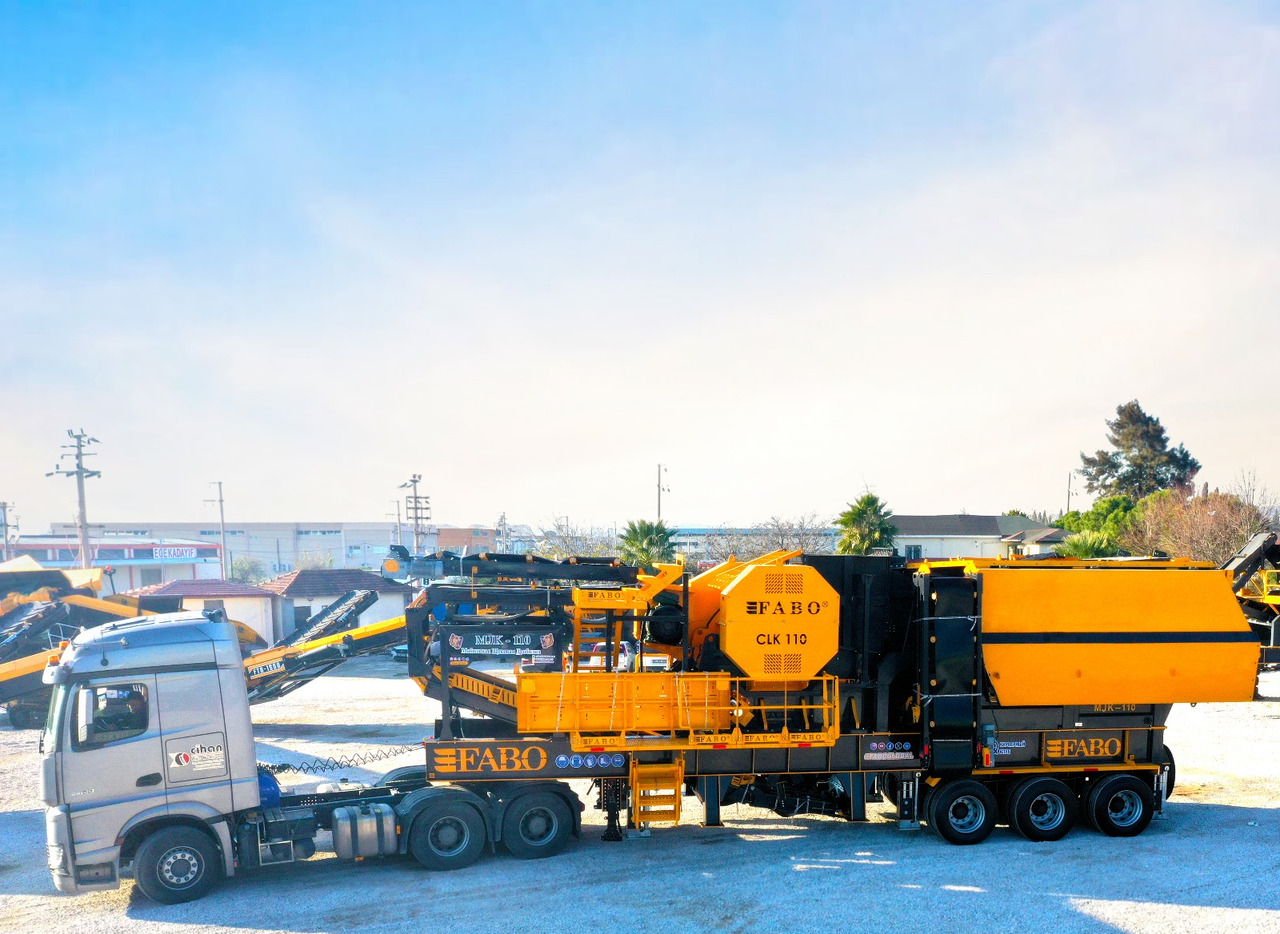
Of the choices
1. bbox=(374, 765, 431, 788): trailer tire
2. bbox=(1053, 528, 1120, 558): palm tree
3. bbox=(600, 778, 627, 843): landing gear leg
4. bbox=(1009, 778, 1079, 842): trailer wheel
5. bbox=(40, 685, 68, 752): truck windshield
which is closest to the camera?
bbox=(40, 685, 68, 752): truck windshield

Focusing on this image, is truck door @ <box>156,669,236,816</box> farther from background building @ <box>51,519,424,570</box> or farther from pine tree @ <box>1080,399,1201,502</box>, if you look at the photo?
background building @ <box>51,519,424,570</box>

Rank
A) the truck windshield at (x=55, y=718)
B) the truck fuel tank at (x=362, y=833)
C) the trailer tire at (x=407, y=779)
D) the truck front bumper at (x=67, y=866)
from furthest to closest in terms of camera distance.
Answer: the trailer tire at (x=407, y=779) → the truck fuel tank at (x=362, y=833) → the truck windshield at (x=55, y=718) → the truck front bumper at (x=67, y=866)

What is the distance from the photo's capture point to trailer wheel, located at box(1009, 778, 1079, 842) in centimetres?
1204

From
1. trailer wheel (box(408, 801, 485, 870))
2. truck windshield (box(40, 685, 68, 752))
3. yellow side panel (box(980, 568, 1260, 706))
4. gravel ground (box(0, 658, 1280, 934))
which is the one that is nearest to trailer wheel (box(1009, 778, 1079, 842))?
gravel ground (box(0, 658, 1280, 934))

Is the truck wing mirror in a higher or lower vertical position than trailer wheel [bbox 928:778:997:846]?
higher

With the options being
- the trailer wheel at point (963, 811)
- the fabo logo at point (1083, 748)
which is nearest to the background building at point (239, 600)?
the trailer wheel at point (963, 811)

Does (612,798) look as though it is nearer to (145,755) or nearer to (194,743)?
(194,743)

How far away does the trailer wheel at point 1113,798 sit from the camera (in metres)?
12.2

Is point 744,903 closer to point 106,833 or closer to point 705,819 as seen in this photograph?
point 705,819

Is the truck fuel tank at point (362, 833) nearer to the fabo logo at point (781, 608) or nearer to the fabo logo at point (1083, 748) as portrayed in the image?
the fabo logo at point (781, 608)

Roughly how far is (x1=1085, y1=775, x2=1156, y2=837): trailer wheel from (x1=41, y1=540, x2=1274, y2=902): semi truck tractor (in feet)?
0.10

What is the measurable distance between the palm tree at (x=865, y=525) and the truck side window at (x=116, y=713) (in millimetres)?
Answer: 28285

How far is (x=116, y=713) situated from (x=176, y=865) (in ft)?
5.98

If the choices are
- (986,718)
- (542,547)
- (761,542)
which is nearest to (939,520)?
(761,542)
